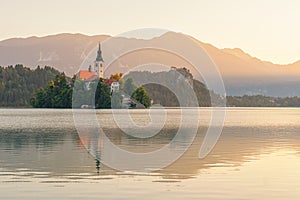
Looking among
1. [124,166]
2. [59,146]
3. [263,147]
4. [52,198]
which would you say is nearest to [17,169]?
[124,166]

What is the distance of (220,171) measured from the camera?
3098 cm

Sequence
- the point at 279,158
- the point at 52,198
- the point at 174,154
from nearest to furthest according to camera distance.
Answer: the point at 52,198 → the point at 279,158 → the point at 174,154

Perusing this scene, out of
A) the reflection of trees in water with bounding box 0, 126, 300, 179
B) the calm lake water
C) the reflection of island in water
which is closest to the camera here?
the calm lake water

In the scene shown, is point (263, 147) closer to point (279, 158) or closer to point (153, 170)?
point (279, 158)

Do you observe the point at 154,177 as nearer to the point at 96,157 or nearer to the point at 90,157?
the point at 90,157

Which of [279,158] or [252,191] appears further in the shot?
[279,158]

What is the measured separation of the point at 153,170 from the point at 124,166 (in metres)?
2.38

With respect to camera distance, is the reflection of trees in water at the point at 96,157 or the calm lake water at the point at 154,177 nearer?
the calm lake water at the point at 154,177

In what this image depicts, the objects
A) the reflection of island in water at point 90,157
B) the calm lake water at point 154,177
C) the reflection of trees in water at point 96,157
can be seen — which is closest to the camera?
the calm lake water at point 154,177

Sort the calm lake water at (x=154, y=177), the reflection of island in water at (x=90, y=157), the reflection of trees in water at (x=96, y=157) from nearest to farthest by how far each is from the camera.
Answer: the calm lake water at (x=154, y=177), the reflection of island in water at (x=90, y=157), the reflection of trees in water at (x=96, y=157)

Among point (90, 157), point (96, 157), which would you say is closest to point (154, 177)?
point (90, 157)

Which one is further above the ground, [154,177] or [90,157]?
[90,157]

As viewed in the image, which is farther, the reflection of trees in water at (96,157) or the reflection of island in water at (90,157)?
the reflection of trees in water at (96,157)

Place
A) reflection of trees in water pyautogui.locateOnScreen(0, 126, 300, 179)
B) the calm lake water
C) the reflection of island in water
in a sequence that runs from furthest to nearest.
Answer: reflection of trees in water pyautogui.locateOnScreen(0, 126, 300, 179)
the reflection of island in water
the calm lake water
